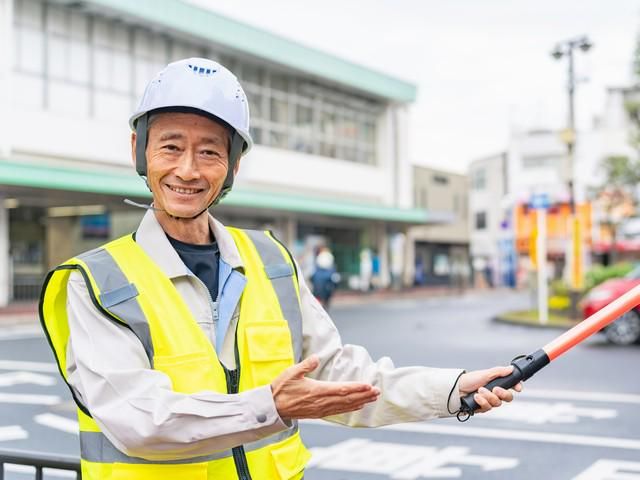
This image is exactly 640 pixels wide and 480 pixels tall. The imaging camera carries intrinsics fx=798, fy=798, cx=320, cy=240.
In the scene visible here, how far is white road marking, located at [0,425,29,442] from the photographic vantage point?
6.43 meters

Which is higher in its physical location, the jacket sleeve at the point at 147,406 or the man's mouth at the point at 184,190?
the man's mouth at the point at 184,190

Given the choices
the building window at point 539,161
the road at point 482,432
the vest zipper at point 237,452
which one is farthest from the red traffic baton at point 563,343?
the building window at point 539,161

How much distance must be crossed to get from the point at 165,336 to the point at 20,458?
109 centimetres

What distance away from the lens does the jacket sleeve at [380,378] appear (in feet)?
6.47

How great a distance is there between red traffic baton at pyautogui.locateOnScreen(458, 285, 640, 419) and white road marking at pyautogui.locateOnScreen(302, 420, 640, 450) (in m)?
4.63

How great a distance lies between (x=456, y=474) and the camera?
18.0 feet

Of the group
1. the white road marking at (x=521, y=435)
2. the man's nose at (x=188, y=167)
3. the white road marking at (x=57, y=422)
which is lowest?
the white road marking at (x=521, y=435)

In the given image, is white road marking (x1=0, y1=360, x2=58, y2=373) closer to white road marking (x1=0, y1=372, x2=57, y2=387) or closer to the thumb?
white road marking (x1=0, y1=372, x2=57, y2=387)

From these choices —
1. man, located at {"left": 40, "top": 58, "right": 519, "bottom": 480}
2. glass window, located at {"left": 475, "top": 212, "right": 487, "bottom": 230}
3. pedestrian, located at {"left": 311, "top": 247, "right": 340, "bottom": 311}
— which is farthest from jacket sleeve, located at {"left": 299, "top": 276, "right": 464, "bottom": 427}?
glass window, located at {"left": 475, "top": 212, "right": 487, "bottom": 230}

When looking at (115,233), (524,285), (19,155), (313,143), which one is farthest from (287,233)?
(524,285)

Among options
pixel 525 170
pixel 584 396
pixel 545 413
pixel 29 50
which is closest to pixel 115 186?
pixel 29 50

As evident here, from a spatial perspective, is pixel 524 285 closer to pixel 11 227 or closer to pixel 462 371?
pixel 11 227

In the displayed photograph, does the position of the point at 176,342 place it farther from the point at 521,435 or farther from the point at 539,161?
the point at 539,161

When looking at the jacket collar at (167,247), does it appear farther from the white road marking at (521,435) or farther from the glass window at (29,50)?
the glass window at (29,50)
